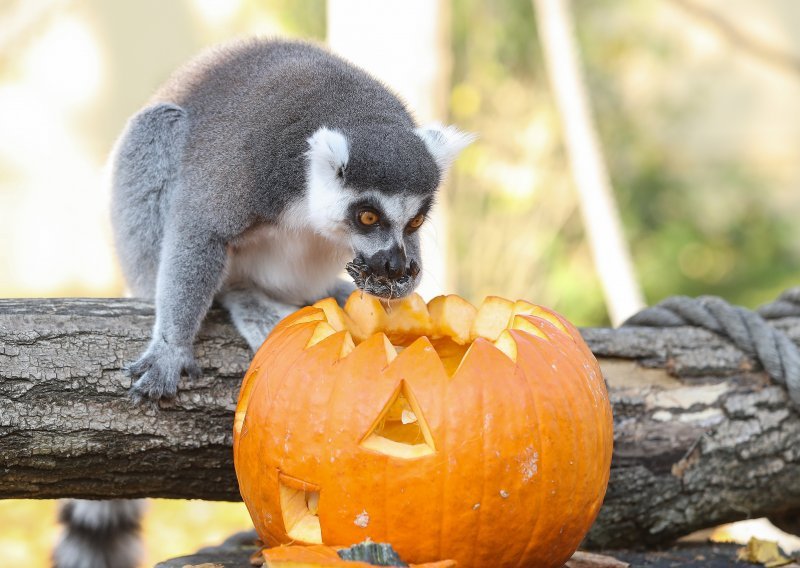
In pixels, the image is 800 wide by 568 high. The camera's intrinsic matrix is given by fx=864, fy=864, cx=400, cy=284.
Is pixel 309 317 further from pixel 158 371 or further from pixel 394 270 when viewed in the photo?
pixel 158 371

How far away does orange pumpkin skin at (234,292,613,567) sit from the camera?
220cm

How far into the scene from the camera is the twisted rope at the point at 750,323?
324 centimetres

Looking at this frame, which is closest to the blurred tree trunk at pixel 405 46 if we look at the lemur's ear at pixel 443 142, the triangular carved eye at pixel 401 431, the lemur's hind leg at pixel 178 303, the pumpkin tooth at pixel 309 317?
the lemur's ear at pixel 443 142

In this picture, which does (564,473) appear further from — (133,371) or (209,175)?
(209,175)

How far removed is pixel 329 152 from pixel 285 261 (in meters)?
0.66

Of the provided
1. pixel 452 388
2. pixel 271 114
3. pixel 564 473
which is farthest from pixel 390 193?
pixel 564 473

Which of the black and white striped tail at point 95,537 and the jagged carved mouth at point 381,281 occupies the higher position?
the jagged carved mouth at point 381,281

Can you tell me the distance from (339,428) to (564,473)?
0.61 m

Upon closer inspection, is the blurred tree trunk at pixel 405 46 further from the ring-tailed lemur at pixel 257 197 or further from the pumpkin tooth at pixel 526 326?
the pumpkin tooth at pixel 526 326

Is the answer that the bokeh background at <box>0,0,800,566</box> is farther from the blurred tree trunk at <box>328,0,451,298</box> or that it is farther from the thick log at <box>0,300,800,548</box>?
the thick log at <box>0,300,800,548</box>

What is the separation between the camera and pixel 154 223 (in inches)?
141

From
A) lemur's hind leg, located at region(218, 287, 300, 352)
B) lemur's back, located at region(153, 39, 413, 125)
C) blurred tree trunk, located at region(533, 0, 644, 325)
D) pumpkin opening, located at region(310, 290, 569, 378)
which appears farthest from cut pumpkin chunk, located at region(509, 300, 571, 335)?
blurred tree trunk, located at region(533, 0, 644, 325)

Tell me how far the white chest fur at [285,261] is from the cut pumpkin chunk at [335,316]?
0.66m

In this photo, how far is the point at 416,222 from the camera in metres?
3.10
